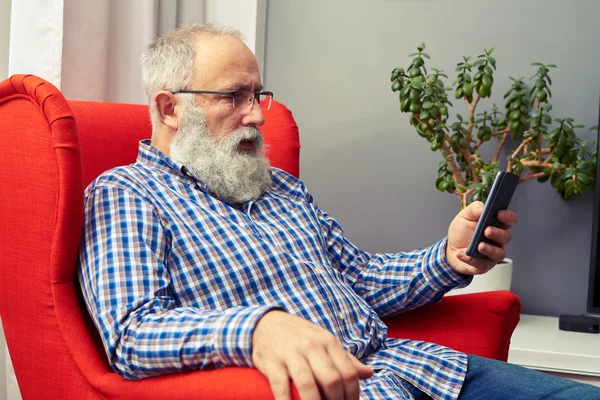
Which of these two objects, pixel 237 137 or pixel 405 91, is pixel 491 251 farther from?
pixel 405 91

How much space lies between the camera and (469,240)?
146 cm

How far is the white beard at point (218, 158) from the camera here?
1.39 m

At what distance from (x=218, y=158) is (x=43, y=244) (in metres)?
0.40

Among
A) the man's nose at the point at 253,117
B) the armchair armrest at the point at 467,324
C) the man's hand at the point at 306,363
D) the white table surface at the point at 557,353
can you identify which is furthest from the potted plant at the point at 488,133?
the man's hand at the point at 306,363

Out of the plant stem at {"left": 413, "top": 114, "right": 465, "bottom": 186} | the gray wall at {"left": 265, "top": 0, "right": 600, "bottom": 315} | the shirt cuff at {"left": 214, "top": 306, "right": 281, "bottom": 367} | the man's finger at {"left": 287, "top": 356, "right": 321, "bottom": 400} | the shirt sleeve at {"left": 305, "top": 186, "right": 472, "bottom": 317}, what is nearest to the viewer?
the man's finger at {"left": 287, "top": 356, "right": 321, "bottom": 400}

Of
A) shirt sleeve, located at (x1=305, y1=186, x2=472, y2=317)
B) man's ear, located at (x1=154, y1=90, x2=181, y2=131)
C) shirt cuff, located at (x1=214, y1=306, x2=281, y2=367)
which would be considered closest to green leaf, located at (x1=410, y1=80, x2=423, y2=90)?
shirt sleeve, located at (x1=305, y1=186, x2=472, y2=317)

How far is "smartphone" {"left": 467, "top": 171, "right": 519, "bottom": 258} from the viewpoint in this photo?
1.31m

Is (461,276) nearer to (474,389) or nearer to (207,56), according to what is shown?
(474,389)

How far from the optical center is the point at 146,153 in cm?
140

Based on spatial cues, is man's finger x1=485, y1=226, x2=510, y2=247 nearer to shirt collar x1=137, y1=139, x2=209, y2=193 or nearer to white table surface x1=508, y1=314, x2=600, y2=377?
shirt collar x1=137, y1=139, x2=209, y2=193

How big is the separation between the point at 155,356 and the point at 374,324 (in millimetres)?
522

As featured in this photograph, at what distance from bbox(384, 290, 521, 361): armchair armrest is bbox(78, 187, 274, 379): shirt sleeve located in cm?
58

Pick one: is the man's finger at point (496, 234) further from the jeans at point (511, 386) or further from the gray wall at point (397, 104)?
the gray wall at point (397, 104)

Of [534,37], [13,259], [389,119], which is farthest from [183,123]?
[534,37]
